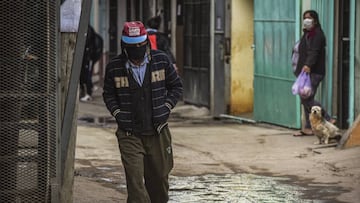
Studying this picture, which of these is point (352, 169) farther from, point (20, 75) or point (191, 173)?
point (20, 75)

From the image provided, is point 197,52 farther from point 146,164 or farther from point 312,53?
point 146,164

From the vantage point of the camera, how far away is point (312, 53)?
13.1 m

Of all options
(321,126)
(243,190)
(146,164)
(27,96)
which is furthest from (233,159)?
(27,96)

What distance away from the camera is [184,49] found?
1970cm

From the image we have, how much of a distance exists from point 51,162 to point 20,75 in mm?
699

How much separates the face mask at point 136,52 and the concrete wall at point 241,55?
→ 32.1ft

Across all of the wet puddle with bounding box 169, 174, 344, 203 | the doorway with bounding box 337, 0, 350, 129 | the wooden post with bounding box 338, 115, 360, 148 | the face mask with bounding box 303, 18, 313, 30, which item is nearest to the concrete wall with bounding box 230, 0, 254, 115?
the doorway with bounding box 337, 0, 350, 129

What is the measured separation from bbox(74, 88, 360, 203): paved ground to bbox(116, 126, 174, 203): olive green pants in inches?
54.9

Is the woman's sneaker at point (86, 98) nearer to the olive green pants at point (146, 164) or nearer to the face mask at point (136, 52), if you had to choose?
the olive green pants at point (146, 164)

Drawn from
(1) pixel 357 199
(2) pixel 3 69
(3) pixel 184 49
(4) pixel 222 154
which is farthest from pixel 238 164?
(3) pixel 184 49

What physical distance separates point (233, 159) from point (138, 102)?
5.04 meters

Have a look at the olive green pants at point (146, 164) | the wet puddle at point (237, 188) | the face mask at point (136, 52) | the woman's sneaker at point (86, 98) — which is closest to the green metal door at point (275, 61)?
the wet puddle at point (237, 188)

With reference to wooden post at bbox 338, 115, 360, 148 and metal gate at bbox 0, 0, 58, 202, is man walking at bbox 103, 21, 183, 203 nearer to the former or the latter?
metal gate at bbox 0, 0, 58, 202

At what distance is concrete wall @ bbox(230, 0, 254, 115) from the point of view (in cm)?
1672
